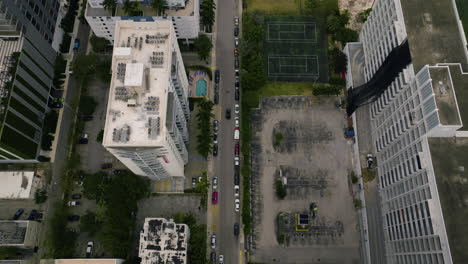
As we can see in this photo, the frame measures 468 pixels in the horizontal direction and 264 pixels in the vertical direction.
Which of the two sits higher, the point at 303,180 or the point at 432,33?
the point at 432,33

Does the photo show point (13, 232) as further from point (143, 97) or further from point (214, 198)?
point (214, 198)

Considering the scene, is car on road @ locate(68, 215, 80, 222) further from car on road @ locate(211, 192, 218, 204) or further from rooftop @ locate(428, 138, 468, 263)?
rooftop @ locate(428, 138, 468, 263)

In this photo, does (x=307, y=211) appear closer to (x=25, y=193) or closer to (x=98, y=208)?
(x=98, y=208)

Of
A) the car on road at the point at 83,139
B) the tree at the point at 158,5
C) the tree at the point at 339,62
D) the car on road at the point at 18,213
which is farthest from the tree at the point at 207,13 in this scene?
the car on road at the point at 18,213

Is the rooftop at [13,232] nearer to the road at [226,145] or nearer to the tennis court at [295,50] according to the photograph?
the road at [226,145]

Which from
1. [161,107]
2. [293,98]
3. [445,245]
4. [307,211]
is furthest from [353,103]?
[161,107]

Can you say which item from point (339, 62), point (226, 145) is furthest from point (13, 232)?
point (339, 62)
